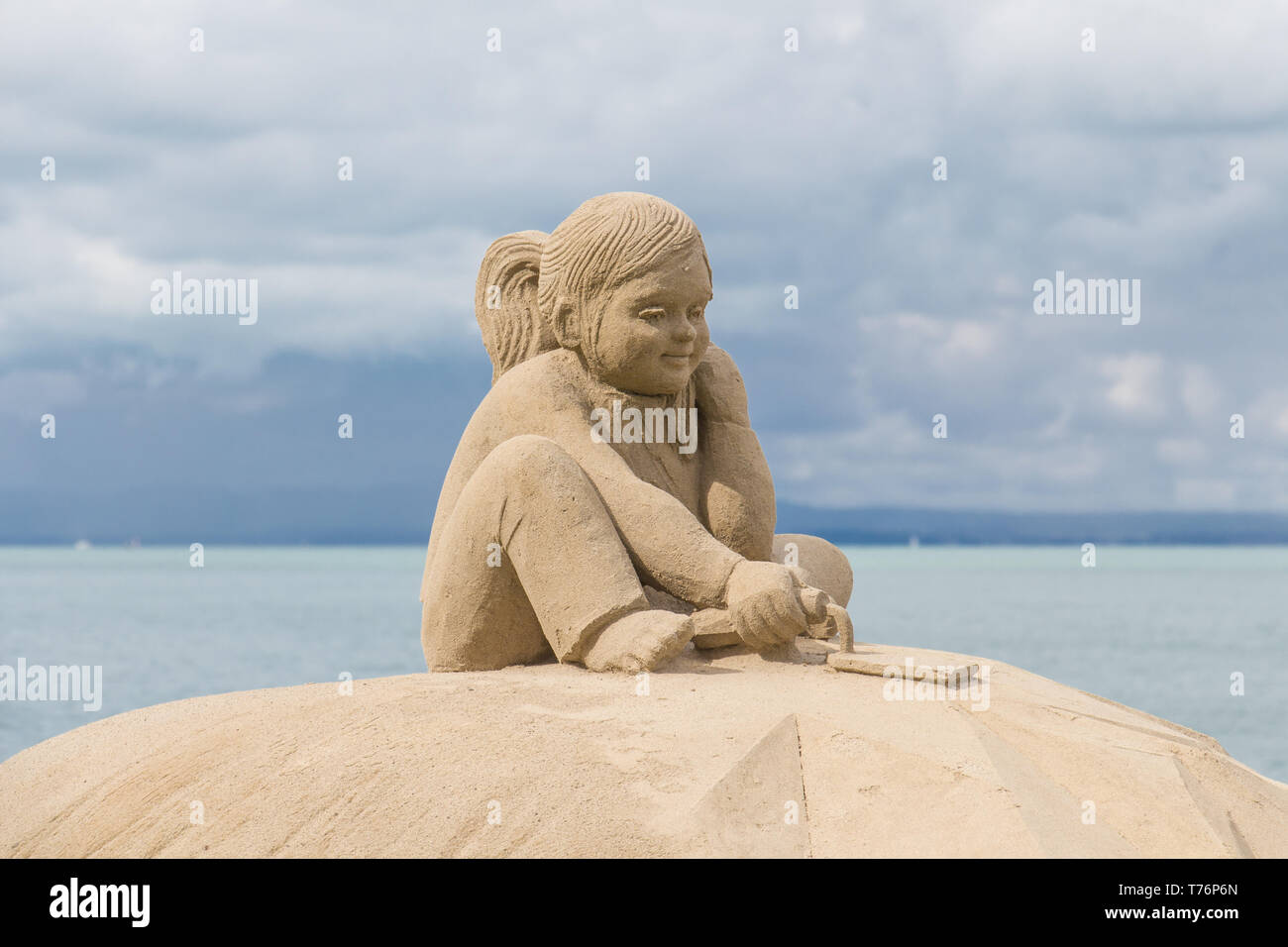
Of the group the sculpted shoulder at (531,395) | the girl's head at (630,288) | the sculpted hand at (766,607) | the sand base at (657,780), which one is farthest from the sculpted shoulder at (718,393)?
the sand base at (657,780)

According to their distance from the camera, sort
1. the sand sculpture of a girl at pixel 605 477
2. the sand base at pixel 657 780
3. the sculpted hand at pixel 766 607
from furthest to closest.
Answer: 1. the sand sculpture of a girl at pixel 605 477
2. the sculpted hand at pixel 766 607
3. the sand base at pixel 657 780

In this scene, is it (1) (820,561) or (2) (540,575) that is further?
(1) (820,561)

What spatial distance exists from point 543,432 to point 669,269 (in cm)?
90

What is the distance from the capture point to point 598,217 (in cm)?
570

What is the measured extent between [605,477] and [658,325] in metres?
0.72

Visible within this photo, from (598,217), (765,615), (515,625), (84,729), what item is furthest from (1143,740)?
(84,729)

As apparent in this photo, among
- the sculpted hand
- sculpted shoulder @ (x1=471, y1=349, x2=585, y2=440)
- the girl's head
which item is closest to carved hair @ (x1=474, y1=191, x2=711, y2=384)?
the girl's head

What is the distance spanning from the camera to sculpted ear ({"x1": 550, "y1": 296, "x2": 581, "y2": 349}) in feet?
19.1

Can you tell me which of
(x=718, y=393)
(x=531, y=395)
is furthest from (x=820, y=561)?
(x=531, y=395)

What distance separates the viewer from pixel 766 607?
510 cm

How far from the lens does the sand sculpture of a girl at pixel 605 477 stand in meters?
5.20

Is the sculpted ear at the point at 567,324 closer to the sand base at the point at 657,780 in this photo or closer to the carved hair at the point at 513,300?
the carved hair at the point at 513,300

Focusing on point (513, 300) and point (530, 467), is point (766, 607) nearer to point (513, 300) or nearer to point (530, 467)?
point (530, 467)

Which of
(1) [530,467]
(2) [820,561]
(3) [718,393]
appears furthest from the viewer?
(2) [820,561]
